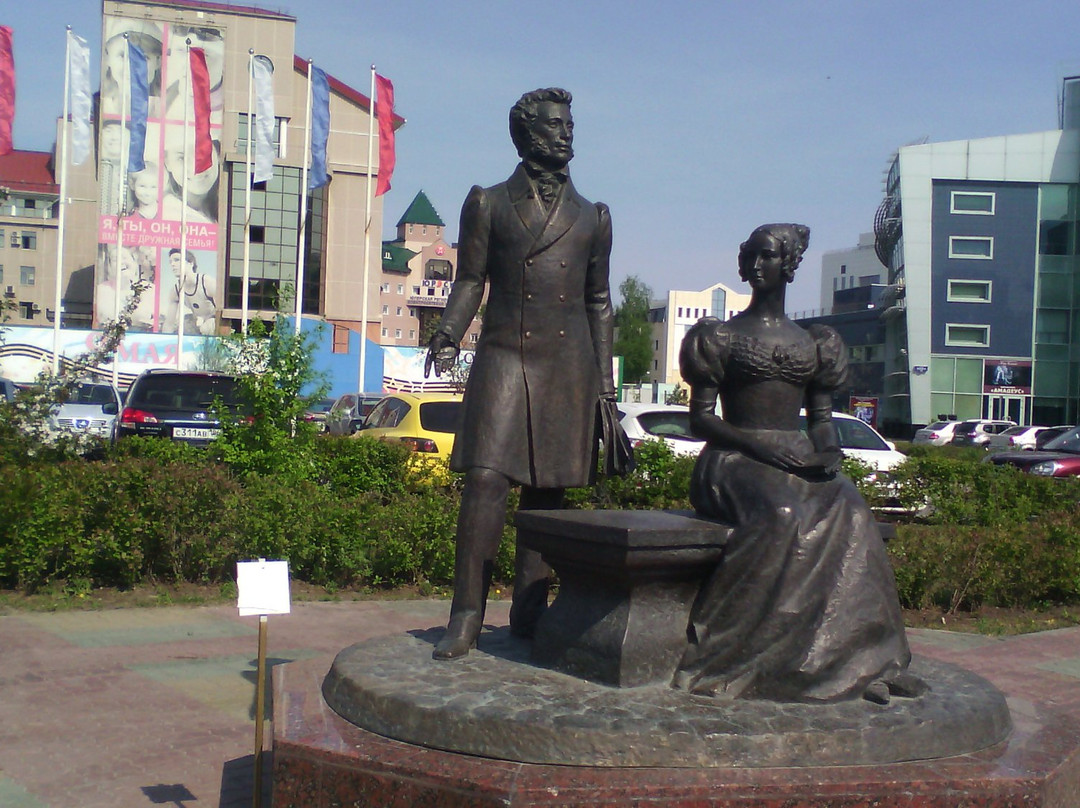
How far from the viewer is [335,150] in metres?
46.5

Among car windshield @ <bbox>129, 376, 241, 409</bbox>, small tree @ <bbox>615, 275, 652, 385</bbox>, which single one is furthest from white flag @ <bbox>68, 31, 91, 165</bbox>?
small tree @ <bbox>615, 275, 652, 385</bbox>

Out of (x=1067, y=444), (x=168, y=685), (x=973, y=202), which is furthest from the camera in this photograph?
(x=973, y=202)

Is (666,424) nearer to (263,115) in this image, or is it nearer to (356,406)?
(356,406)

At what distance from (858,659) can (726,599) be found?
47 centimetres

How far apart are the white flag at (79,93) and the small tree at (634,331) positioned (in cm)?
5998

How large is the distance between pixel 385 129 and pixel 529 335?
23448 mm

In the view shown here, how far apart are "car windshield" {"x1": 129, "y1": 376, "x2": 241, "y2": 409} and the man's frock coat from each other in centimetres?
914

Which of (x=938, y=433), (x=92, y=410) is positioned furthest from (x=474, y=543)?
(x=938, y=433)

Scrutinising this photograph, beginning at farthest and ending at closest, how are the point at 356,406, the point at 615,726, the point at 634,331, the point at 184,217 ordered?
1. the point at 634,331
2. the point at 184,217
3. the point at 356,406
4. the point at 615,726

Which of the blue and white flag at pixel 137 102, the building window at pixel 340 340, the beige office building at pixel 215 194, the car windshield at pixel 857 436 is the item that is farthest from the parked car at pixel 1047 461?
the building window at pixel 340 340

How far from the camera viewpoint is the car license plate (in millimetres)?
13000

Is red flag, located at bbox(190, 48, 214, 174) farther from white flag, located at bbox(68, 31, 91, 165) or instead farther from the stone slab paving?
the stone slab paving

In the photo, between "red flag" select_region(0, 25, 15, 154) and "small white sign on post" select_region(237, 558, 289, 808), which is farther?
"red flag" select_region(0, 25, 15, 154)

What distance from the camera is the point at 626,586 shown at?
399 cm
